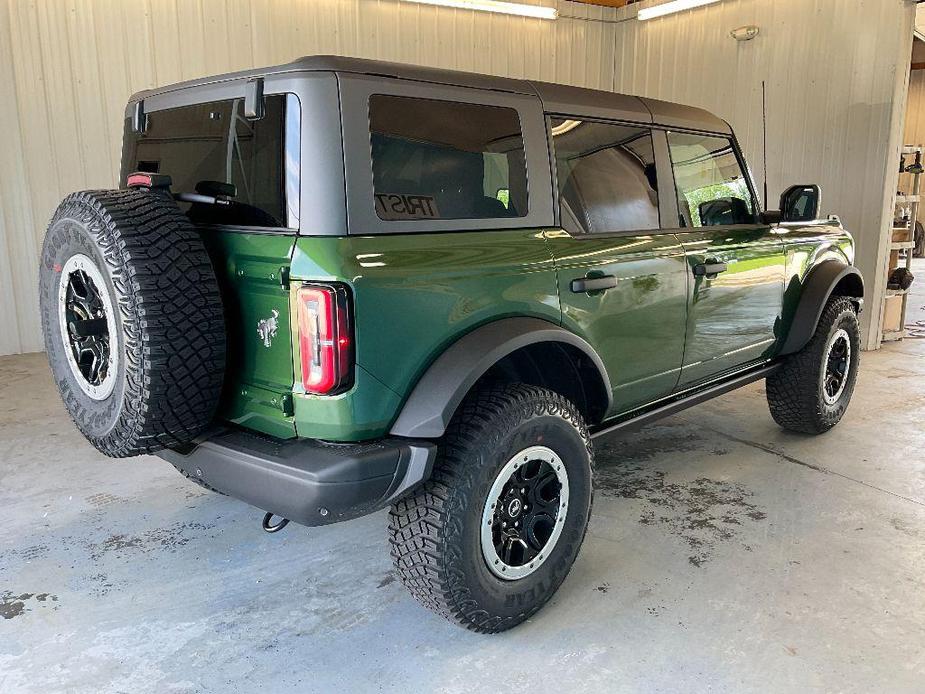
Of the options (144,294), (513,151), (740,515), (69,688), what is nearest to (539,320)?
(513,151)

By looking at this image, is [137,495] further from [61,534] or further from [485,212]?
[485,212]

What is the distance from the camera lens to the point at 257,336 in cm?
203

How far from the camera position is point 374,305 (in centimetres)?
190

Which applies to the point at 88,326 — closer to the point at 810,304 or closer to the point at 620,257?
the point at 620,257

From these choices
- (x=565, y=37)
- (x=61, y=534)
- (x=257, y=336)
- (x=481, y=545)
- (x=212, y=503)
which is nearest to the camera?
(x=257, y=336)

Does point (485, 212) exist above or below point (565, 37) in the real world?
below

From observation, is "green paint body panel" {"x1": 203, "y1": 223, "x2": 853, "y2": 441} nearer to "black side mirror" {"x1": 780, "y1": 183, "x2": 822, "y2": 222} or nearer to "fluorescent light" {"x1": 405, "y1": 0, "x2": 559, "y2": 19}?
"black side mirror" {"x1": 780, "y1": 183, "x2": 822, "y2": 222}

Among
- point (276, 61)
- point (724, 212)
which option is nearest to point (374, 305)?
point (724, 212)

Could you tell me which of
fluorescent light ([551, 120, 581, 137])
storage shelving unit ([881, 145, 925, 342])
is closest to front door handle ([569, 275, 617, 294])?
fluorescent light ([551, 120, 581, 137])

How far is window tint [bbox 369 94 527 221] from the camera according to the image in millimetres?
2016

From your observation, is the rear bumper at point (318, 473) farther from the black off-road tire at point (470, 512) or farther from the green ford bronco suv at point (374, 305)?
the black off-road tire at point (470, 512)

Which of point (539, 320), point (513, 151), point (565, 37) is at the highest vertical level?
point (565, 37)

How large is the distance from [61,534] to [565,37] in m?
8.00

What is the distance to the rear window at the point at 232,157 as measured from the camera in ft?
6.40
